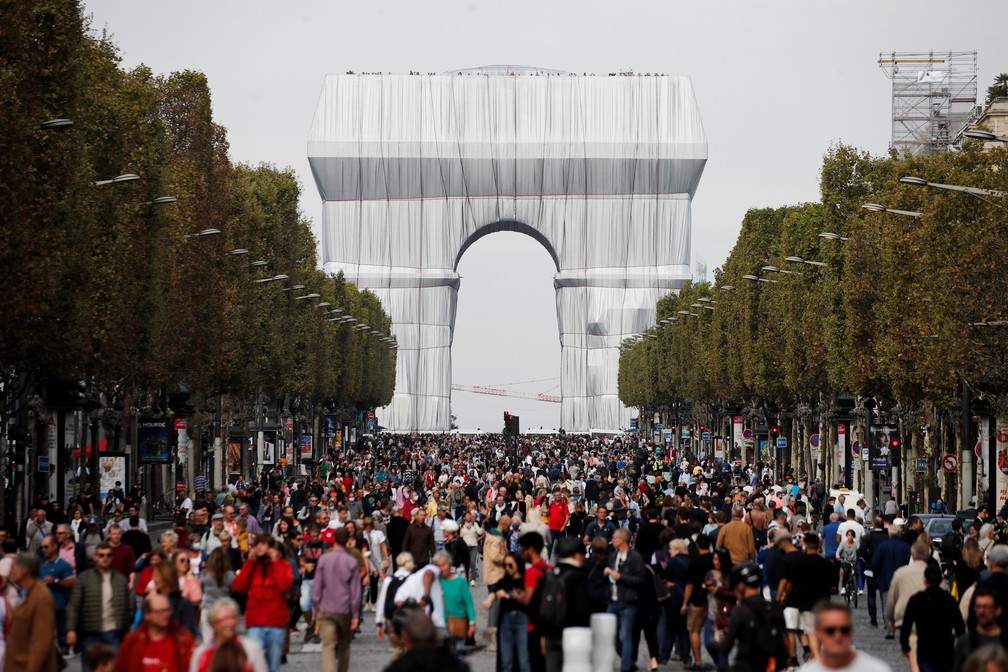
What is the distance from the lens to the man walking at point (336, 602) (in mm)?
17844

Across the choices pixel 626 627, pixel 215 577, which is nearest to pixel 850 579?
pixel 626 627

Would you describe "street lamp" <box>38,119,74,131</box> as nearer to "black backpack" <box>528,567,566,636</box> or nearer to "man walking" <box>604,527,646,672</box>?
"man walking" <box>604,527,646,672</box>

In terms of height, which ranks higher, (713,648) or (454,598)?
(454,598)

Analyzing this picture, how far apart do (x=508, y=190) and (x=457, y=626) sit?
402ft

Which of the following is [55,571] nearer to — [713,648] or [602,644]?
[713,648]

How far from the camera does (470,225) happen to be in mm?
140625

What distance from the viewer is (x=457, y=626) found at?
58.5 feet

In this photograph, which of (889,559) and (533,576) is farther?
(889,559)

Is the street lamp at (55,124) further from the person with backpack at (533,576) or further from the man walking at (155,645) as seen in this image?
the man walking at (155,645)

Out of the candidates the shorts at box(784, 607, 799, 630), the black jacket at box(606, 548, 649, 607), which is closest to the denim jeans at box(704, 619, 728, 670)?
the shorts at box(784, 607, 799, 630)

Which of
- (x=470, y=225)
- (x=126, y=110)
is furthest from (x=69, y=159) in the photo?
(x=470, y=225)

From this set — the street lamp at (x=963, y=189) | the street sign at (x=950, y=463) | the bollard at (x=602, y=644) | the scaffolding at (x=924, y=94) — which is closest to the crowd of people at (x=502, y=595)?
the bollard at (x=602, y=644)

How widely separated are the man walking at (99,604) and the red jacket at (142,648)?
3.31m

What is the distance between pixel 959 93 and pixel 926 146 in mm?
13807
